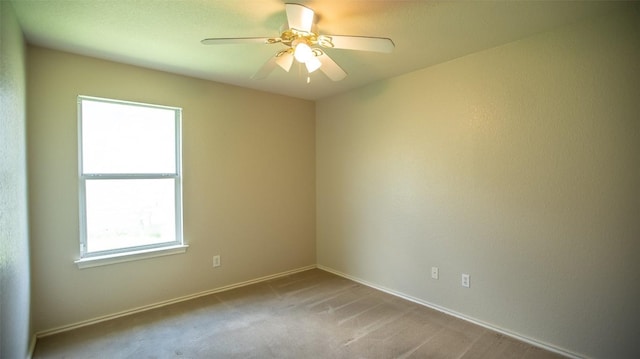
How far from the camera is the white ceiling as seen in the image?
6.19 ft

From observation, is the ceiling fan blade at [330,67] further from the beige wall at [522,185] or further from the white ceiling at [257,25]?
the beige wall at [522,185]

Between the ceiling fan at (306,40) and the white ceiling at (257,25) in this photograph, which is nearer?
the ceiling fan at (306,40)

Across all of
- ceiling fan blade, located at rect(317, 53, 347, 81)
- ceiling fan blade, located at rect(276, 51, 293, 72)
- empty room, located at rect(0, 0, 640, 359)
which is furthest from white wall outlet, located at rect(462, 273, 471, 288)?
ceiling fan blade, located at rect(276, 51, 293, 72)

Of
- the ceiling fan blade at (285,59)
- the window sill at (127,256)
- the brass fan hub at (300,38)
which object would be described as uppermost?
the brass fan hub at (300,38)

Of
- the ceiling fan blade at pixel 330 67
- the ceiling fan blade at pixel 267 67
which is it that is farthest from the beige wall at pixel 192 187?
the ceiling fan blade at pixel 330 67

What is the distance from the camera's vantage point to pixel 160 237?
313 cm

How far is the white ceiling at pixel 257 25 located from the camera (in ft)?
6.19

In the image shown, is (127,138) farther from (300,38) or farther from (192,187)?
(300,38)

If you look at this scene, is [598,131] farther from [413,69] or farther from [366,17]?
[366,17]

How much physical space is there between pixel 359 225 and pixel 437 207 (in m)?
1.07

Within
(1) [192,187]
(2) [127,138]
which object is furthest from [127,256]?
(2) [127,138]

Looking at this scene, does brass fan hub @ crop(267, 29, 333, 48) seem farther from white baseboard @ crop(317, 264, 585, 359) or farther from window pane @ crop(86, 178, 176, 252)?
white baseboard @ crop(317, 264, 585, 359)

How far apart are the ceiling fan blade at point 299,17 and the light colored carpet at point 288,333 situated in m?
2.25

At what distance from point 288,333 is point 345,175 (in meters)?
2.03
